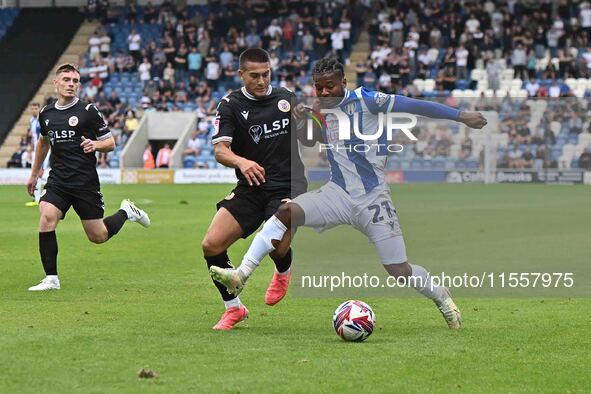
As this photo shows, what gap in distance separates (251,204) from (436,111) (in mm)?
1745

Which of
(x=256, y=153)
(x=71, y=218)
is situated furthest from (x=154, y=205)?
(x=256, y=153)

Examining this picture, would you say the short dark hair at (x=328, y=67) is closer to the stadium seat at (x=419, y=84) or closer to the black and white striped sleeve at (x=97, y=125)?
the black and white striped sleeve at (x=97, y=125)

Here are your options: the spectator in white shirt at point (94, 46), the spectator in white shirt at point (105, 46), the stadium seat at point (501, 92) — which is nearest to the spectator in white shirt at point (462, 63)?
the stadium seat at point (501, 92)

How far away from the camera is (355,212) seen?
30.1 feet

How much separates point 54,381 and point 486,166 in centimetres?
2921

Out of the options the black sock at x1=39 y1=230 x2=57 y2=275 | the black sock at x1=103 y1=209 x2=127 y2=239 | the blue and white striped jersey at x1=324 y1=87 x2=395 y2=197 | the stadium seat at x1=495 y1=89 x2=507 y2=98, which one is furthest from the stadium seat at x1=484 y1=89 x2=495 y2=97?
the blue and white striped jersey at x1=324 y1=87 x2=395 y2=197

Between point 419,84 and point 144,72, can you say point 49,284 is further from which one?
point 144,72

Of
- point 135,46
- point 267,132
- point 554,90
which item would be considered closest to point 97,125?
point 267,132

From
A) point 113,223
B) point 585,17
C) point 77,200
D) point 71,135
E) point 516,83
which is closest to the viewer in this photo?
point 71,135

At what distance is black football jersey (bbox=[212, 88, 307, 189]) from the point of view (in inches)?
376

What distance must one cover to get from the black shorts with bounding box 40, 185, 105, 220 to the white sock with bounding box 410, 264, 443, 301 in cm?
448

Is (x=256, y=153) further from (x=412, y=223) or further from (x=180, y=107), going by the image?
(x=180, y=107)

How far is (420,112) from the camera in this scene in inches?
355

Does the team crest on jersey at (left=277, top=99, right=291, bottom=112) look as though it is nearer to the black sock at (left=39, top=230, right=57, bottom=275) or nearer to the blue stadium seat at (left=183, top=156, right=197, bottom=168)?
the black sock at (left=39, top=230, right=57, bottom=275)
